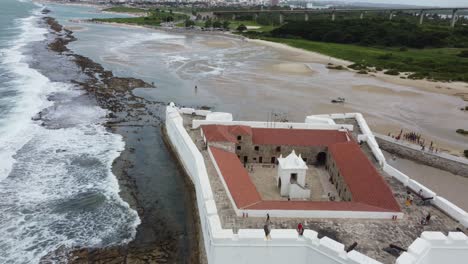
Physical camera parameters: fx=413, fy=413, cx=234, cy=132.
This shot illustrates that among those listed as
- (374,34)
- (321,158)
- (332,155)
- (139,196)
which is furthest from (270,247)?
(374,34)

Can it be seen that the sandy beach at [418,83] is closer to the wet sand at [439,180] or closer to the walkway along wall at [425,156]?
the walkway along wall at [425,156]

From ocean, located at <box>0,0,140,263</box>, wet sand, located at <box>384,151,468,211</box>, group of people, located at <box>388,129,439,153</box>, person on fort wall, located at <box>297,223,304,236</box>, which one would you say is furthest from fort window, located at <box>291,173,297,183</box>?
group of people, located at <box>388,129,439,153</box>

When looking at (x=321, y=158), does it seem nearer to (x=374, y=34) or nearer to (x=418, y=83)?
(x=418, y=83)

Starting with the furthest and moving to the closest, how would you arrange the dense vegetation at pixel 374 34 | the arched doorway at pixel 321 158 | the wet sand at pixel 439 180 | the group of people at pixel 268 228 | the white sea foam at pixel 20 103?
the dense vegetation at pixel 374 34 → the white sea foam at pixel 20 103 → the arched doorway at pixel 321 158 → the wet sand at pixel 439 180 → the group of people at pixel 268 228

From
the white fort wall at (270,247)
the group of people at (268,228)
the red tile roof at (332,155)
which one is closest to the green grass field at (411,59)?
the red tile roof at (332,155)

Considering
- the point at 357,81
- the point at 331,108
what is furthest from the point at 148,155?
the point at 357,81

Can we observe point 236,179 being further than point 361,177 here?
No
